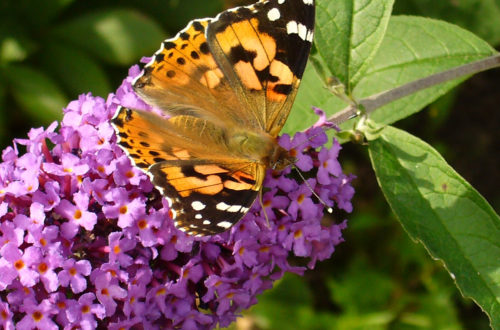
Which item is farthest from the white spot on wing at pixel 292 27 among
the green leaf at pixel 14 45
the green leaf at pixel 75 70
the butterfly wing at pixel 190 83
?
the green leaf at pixel 14 45

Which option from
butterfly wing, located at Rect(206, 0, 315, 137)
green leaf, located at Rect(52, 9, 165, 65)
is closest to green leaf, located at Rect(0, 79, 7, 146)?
green leaf, located at Rect(52, 9, 165, 65)

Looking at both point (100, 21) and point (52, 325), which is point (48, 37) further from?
point (52, 325)

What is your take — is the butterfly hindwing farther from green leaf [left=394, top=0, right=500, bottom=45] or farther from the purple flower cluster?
green leaf [left=394, top=0, right=500, bottom=45]

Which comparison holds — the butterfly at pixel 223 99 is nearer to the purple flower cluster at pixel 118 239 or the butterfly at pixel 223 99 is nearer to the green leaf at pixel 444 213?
the purple flower cluster at pixel 118 239

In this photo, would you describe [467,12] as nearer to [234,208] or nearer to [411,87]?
[411,87]

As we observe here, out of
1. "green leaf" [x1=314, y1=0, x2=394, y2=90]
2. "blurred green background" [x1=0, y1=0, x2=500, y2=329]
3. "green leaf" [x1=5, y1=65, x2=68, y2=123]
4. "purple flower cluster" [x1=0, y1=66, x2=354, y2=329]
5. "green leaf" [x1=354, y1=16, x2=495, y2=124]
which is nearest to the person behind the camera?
"purple flower cluster" [x1=0, y1=66, x2=354, y2=329]

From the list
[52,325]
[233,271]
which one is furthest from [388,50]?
[52,325]
